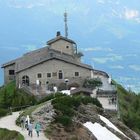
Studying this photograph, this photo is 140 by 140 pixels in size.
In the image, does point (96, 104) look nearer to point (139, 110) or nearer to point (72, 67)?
point (139, 110)

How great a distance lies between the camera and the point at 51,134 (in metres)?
44.8

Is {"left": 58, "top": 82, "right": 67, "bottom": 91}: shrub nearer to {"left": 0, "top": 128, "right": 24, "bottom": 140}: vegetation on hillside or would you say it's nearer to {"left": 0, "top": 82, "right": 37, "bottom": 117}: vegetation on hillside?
{"left": 0, "top": 82, "right": 37, "bottom": 117}: vegetation on hillside

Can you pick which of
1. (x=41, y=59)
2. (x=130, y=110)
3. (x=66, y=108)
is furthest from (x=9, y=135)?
(x=41, y=59)

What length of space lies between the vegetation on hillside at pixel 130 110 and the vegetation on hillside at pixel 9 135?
19.1m

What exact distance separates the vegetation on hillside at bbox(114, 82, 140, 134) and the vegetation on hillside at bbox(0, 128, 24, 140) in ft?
62.5

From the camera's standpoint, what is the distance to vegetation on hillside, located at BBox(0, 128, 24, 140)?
43.8 metres

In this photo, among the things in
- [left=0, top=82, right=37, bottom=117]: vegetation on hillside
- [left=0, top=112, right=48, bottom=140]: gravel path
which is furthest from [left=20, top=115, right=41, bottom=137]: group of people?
[left=0, top=82, right=37, bottom=117]: vegetation on hillside

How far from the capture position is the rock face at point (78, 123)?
149 feet

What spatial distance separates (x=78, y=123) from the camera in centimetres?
4912

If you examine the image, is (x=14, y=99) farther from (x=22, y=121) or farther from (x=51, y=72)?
(x=22, y=121)

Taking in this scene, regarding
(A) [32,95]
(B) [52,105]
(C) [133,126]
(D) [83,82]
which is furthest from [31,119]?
(D) [83,82]

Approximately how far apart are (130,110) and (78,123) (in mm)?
24635

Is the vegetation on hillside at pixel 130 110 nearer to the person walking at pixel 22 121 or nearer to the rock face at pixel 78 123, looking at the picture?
the rock face at pixel 78 123

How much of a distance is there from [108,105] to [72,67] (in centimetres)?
1424
